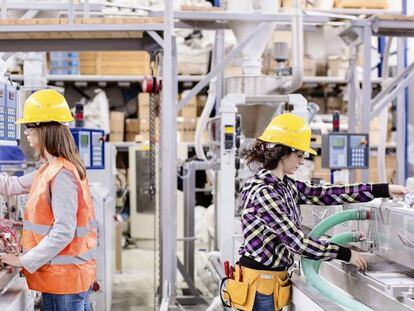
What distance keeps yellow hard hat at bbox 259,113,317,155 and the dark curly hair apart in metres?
0.03

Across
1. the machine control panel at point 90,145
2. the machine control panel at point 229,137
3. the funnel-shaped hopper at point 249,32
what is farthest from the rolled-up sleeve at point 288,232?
the funnel-shaped hopper at point 249,32

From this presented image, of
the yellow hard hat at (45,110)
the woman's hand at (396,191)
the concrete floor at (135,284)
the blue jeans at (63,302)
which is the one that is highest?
the yellow hard hat at (45,110)

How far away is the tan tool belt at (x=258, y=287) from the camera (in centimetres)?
253

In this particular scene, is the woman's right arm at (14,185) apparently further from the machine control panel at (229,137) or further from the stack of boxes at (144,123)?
the stack of boxes at (144,123)

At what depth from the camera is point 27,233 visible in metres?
2.40

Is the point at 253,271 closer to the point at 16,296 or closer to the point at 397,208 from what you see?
the point at 397,208

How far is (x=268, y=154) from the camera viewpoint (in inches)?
99.0

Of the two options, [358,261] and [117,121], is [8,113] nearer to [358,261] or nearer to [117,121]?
[358,261]

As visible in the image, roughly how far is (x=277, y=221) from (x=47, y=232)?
89 cm

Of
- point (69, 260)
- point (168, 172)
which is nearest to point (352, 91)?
point (168, 172)

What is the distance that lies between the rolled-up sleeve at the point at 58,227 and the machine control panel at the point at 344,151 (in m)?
2.52

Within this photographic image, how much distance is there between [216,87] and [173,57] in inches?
47.5

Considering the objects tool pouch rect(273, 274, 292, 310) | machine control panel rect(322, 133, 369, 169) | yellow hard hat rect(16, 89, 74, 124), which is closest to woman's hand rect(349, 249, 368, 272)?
tool pouch rect(273, 274, 292, 310)

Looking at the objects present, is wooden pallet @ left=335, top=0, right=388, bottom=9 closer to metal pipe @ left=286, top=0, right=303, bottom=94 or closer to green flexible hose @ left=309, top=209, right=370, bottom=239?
metal pipe @ left=286, top=0, right=303, bottom=94
